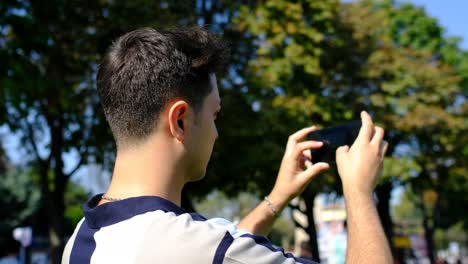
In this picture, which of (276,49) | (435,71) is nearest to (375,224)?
(276,49)

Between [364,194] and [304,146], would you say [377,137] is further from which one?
[304,146]

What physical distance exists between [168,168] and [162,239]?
26cm

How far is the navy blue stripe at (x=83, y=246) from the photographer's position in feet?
5.14

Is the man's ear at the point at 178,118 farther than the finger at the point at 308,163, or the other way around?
the finger at the point at 308,163

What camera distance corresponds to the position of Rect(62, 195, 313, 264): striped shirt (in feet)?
4.54

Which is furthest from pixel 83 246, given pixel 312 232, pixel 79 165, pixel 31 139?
pixel 79 165

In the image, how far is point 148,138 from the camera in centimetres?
162

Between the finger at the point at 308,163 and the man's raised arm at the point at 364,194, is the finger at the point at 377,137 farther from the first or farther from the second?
the finger at the point at 308,163

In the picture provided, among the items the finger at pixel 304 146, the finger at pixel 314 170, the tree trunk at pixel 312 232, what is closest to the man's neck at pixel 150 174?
the finger at pixel 314 170

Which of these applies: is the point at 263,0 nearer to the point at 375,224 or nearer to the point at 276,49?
the point at 276,49

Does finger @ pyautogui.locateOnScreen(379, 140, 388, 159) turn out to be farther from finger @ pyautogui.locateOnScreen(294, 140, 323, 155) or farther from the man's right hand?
finger @ pyautogui.locateOnScreen(294, 140, 323, 155)

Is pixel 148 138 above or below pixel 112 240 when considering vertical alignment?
above

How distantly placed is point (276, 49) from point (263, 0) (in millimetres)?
1530

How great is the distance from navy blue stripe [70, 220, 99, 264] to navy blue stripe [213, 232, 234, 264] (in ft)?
1.22
